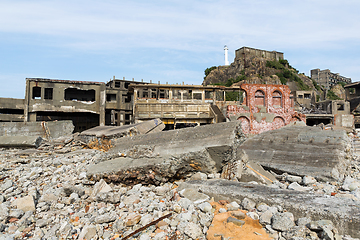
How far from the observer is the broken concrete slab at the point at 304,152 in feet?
15.9

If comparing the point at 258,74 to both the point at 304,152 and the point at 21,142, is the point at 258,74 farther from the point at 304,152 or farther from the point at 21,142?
the point at 21,142

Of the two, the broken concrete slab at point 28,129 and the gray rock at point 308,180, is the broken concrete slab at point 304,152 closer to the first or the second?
the gray rock at point 308,180

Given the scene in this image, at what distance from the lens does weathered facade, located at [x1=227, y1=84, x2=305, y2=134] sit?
1598 centimetres

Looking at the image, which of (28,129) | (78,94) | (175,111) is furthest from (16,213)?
(78,94)

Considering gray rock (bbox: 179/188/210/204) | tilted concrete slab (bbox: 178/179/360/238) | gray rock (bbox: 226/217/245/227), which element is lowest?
gray rock (bbox: 226/217/245/227)

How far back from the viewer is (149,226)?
308 cm

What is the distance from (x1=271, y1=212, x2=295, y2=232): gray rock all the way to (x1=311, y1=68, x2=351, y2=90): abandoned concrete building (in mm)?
68570

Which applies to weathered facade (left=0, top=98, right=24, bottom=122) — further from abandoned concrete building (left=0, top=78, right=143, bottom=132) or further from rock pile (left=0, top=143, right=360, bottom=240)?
rock pile (left=0, top=143, right=360, bottom=240)

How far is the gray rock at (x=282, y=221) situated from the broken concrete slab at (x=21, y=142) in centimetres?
796

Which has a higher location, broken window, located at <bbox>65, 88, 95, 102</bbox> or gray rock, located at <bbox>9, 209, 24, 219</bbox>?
broken window, located at <bbox>65, 88, 95, 102</bbox>

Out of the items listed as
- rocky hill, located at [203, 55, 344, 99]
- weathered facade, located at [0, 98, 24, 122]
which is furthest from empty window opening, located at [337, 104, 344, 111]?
weathered facade, located at [0, 98, 24, 122]

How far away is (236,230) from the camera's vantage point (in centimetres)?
276

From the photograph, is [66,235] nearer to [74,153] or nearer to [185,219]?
[185,219]

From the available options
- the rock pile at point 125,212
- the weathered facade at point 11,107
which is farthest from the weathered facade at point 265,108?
the weathered facade at point 11,107
